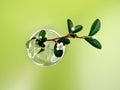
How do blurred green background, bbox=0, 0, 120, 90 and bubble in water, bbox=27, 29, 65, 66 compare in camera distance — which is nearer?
bubble in water, bbox=27, 29, 65, 66

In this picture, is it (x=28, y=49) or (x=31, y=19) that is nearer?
(x=28, y=49)

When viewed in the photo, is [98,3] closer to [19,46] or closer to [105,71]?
[105,71]

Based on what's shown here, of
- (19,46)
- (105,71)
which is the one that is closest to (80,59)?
(105,71)

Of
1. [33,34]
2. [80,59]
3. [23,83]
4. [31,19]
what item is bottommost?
[23,83]

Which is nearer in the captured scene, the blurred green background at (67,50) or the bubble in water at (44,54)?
the bubble in water at (44,54)

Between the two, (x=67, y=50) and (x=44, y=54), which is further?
(x=67, y=50)

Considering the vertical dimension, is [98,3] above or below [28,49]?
above

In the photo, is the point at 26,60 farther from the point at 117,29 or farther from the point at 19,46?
the point at 117,29
